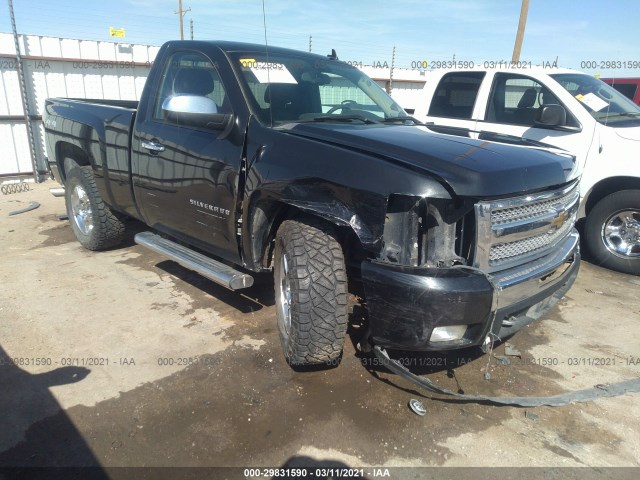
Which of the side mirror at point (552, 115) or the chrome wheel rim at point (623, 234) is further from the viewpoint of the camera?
the chrome wheel rim at point (623, 234)

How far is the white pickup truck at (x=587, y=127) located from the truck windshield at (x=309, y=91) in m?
1.13

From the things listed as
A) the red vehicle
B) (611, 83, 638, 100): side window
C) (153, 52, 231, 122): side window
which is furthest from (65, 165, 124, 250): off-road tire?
(611, 83, 638, 100): side window

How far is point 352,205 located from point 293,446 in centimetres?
129

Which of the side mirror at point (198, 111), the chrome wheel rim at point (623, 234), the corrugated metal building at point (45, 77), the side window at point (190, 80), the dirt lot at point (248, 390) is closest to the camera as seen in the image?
the dirt lot at point (248, 390)

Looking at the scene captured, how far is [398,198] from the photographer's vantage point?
2445mm

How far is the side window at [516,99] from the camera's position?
545cm

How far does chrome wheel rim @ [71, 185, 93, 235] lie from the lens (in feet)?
17.2

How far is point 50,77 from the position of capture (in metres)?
9.25

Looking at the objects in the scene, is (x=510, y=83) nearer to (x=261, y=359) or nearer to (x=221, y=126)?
(x=221, y=126)

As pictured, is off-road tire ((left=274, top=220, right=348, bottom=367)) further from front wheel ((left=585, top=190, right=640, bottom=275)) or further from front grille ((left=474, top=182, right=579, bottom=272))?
front wheel ((left=585, top=190, right=640, bottom=275))

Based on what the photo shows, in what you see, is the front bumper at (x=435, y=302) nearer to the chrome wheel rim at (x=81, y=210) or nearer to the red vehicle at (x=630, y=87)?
the chrome wheel rim at (x=81, y=210)

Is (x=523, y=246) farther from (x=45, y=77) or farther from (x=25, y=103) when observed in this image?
→ (x=45, y=77)

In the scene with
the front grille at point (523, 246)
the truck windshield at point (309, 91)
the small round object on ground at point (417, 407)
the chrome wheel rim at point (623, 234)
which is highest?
the truck windshield at point (309, 91)

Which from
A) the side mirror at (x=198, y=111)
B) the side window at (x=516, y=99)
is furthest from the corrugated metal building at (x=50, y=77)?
the side window at (x=516, y=99)
